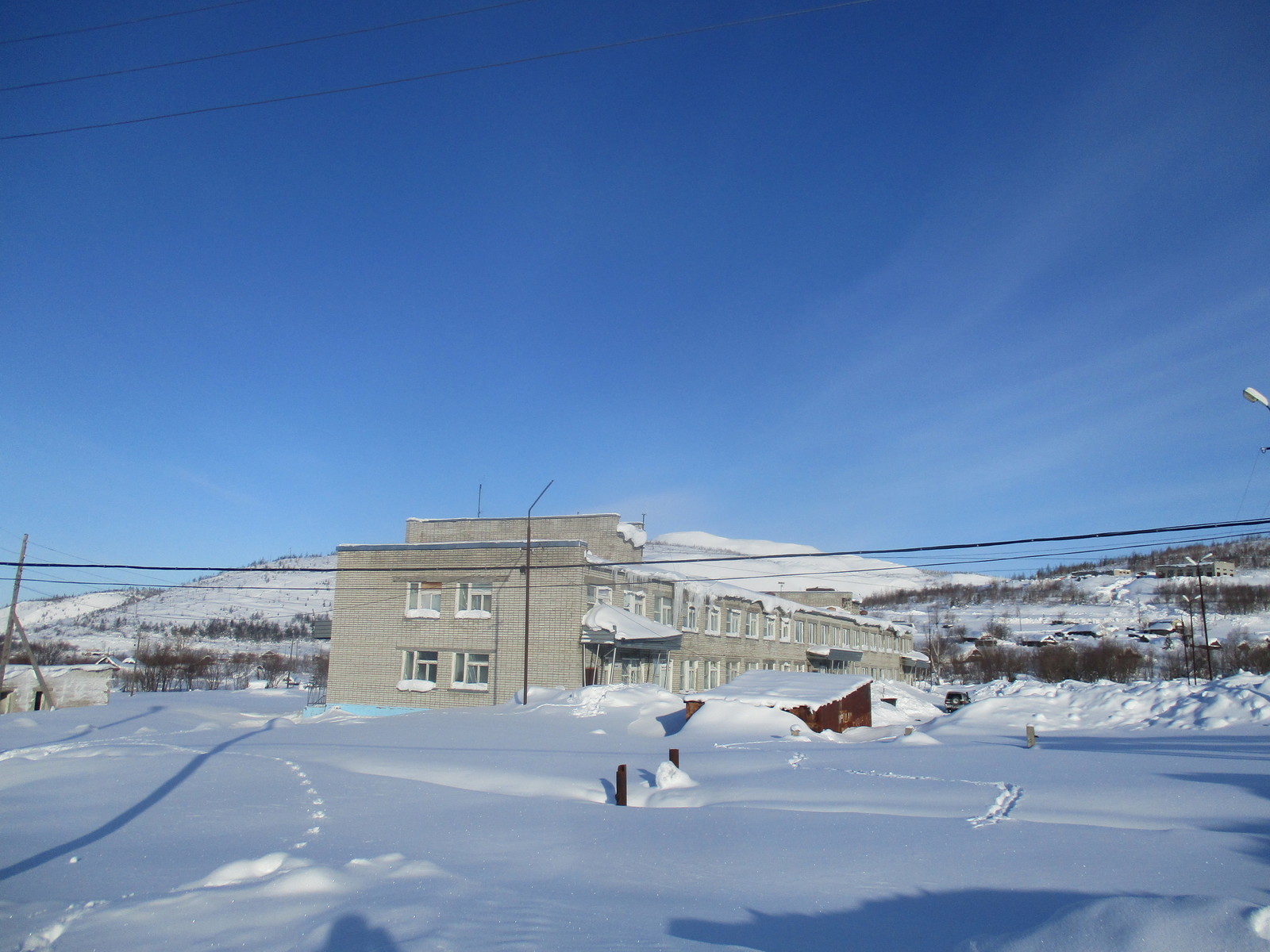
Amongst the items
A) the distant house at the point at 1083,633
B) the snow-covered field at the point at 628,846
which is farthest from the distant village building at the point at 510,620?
the distant house at the point at 1083,633

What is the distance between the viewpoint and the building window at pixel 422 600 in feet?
109

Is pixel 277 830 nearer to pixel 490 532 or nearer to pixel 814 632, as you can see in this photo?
pixel 490 532

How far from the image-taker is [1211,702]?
22469 mm

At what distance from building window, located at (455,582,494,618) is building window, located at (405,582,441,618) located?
1104 millimetres

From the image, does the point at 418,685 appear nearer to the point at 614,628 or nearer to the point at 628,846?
the point at 614,628

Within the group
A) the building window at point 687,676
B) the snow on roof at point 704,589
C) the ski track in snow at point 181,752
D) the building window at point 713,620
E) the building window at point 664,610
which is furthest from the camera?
the building window at point 713,620

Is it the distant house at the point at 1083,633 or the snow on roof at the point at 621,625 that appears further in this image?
the distant house at the point at 1083,633

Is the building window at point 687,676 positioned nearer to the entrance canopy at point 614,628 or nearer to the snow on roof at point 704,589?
the snow on roof at point 704,589

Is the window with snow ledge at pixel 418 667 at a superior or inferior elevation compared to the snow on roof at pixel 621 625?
inferior

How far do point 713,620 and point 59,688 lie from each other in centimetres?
3016

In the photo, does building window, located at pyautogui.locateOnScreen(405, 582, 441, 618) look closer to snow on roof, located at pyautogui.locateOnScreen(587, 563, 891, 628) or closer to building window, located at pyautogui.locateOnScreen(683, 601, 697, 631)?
snow on roof, located at pyautogui.locateOnScreen(587, 563, 891, 628)

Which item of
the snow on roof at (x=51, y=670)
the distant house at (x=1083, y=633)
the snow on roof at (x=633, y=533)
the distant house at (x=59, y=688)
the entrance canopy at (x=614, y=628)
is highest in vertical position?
the snow on roof at (x=633, y=533)

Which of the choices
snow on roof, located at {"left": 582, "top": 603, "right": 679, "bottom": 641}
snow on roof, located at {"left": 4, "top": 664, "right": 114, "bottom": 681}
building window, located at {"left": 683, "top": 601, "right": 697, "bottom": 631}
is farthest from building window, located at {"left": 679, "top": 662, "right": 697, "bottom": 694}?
snow on roof, located at {"left": 4, "top": 664, "right": 114, "bottom": 681}

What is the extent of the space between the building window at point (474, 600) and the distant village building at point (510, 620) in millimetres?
50
